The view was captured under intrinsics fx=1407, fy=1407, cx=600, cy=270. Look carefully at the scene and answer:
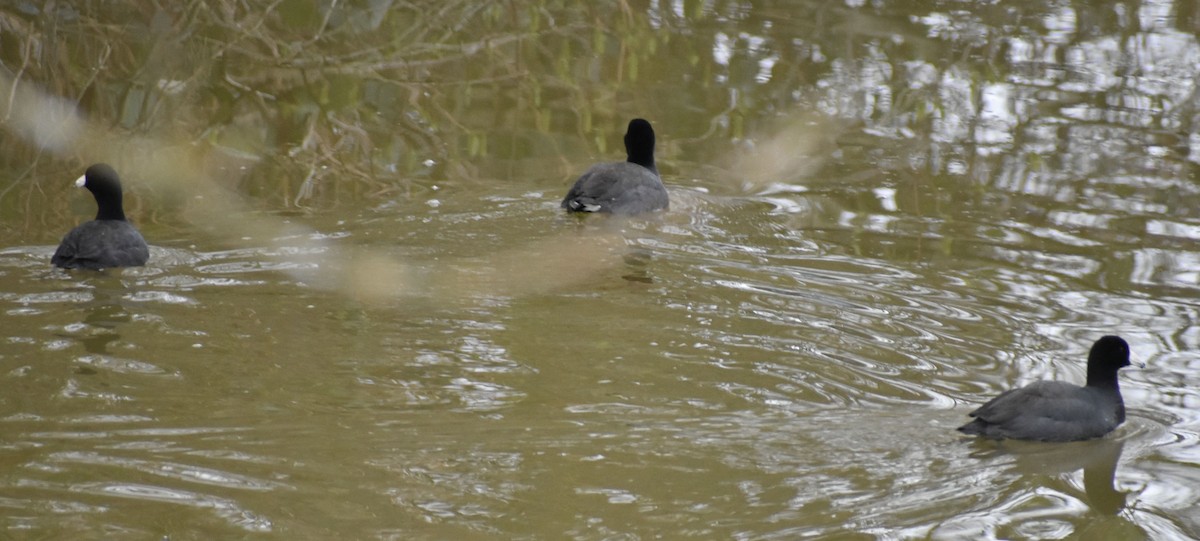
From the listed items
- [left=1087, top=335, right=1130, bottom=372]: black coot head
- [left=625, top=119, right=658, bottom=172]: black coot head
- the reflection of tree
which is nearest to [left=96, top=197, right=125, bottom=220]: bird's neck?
the reflection of tree

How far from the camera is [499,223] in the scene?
28.9 ft

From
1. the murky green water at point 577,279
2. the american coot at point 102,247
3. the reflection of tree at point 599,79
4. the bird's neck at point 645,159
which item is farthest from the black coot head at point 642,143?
the american coot at point 102,247

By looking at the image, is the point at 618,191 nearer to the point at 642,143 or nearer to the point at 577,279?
the point at 642,143

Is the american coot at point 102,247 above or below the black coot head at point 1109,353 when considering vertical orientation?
above

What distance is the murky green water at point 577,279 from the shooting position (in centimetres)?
541

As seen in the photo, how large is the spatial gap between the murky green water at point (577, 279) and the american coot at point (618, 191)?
0.55ft

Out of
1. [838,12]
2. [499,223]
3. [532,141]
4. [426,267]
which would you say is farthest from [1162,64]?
[426,267]

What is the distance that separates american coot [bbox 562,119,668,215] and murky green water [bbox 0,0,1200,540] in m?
0.17

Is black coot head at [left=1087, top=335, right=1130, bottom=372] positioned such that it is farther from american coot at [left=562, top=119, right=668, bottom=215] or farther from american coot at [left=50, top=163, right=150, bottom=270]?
american coot at [left=50, top=163, right=150, bottom=270]

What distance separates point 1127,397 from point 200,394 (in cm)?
424

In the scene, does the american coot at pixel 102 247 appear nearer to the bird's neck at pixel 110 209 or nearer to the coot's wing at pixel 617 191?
the bird's neck at pixel 110 209

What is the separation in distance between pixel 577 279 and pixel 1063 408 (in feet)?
9.58

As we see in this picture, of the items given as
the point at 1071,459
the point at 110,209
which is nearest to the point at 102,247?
the point at 110,209

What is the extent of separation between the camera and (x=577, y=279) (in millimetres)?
7941
